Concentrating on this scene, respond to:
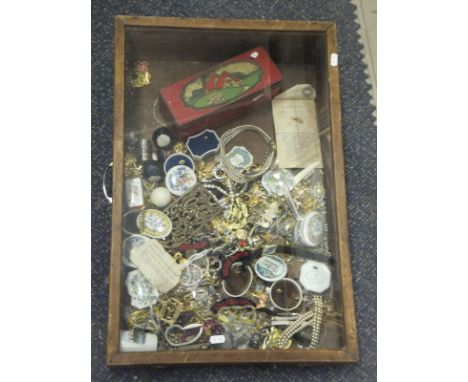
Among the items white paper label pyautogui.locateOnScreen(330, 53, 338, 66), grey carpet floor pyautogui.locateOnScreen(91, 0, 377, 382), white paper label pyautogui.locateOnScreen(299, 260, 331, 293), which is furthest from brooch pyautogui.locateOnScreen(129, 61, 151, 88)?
white paper label pyautogui.locateOnScreen(299, 260, 331, 293)

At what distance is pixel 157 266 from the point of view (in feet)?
4.01

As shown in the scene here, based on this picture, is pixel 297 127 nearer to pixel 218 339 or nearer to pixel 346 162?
pixel 346 162

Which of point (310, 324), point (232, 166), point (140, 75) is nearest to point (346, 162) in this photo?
point (232, 166)

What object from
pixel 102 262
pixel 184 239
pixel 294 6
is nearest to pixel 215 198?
pixel 184 239

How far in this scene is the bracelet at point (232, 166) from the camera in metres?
1.34

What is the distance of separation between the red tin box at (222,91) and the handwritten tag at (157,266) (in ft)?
1.11

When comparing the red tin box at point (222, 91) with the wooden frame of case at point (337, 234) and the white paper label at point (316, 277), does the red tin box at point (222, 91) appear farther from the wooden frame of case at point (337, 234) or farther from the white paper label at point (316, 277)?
the white paper label at point (316, 277)

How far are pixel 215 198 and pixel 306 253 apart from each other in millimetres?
283

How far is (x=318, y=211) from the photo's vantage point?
1.31m

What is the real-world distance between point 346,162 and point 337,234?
1.08ft

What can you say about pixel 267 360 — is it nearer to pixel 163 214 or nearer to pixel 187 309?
pixel 187 309

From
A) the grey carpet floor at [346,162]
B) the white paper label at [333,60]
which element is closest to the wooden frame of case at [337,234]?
the white paper label at [333,60]

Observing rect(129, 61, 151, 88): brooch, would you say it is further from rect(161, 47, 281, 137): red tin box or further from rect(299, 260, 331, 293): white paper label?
rect(299, 260, 331, 293): white paper label

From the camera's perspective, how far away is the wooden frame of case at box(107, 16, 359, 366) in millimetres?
1149
